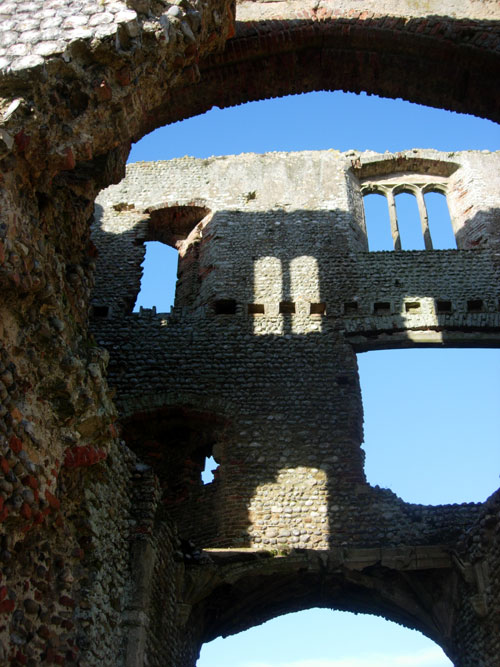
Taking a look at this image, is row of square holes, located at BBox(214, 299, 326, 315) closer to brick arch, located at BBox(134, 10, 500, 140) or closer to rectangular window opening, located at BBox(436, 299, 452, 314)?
rectangular window opening, located at BBox(436, 299, 452, 314)

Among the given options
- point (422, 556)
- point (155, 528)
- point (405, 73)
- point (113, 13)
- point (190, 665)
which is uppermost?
point (405, 73)

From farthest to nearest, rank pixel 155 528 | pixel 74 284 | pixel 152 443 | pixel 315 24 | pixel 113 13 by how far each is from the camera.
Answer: pixel 152 443 → pixel 315 24 → pixel 155 528 → pixel 74 284 → pixel 113 13

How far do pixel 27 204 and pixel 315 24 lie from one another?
19.9ft

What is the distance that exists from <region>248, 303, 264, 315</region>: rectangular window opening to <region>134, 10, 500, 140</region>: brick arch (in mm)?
3678

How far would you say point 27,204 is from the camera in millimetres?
4352

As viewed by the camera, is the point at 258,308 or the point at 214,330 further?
the point at 258,308

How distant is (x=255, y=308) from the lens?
38.7 ft

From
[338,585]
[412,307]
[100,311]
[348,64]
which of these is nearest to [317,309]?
[412,307]

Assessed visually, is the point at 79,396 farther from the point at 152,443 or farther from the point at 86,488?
the point at 152,443

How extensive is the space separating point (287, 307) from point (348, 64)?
4.10 meters

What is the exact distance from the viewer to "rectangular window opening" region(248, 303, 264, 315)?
38.5 feet

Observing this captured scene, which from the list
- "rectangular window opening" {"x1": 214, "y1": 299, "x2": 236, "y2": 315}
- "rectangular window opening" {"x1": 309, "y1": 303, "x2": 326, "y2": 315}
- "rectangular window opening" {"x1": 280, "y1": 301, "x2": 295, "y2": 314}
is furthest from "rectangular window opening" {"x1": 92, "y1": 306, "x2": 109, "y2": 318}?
"rectangular window opening" {"x1": 309, "y1": 303, "x2": 326, "y2": 315}

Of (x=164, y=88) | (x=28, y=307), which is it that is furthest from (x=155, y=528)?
(x=164, y=88)

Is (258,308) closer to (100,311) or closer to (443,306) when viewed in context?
(100,311)
